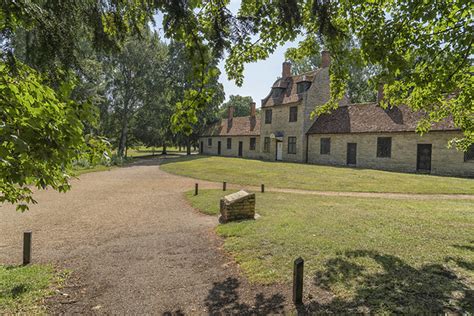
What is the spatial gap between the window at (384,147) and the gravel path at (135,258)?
18.8m

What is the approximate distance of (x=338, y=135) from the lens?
27.1 m

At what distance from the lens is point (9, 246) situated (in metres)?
7.21

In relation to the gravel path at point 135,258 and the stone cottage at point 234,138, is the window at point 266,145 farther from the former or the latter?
the gravel path at point 135,258

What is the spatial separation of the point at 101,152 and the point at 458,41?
18.6 ft

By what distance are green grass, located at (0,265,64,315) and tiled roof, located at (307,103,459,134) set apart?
78.0 ft

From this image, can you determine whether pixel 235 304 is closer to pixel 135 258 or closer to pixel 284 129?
pixel 135 258

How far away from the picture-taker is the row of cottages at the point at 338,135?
20.9m

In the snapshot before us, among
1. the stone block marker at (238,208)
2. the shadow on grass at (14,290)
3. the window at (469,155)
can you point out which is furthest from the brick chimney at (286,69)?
the shadow on grass at (14,290)

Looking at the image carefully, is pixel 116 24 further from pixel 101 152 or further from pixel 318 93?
pixel 318 93

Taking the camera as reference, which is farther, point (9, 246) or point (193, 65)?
point (9, 246)

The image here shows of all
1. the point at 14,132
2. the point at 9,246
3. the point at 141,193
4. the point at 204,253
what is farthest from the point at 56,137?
the point at 141,193

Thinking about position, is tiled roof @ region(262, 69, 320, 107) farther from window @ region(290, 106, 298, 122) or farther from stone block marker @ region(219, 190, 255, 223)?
stone block marker @ region(219, 190, 255, 223)

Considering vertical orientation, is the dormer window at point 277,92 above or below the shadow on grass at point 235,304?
above

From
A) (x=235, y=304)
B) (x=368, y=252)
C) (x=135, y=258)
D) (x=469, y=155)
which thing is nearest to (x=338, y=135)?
(x=469, y=155)
